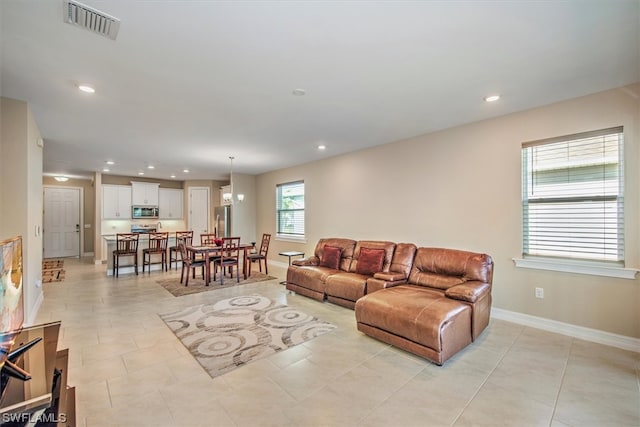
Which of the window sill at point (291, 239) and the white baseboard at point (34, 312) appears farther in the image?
the window sill at point (291, 239)

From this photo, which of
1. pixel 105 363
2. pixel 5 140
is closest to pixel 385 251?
pixel 105 363

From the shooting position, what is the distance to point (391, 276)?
3.83m

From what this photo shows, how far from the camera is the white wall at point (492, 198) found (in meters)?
2.89

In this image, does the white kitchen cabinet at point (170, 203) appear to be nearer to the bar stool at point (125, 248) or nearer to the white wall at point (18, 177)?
the bar stool at point (125, 248)

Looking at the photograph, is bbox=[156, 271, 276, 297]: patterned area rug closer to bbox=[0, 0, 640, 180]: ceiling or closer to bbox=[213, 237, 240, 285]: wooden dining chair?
bbox=[213, 237, 240, 285]: wooden dining chair

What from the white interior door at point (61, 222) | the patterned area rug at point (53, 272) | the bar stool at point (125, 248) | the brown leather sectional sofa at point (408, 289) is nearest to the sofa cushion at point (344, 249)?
the brown leather sectional sofa at point (408, 289)

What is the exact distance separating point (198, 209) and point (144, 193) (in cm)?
167

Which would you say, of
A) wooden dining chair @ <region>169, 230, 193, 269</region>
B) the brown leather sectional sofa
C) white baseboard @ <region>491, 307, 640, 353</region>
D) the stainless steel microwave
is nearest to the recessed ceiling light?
the brown leather sectional sofa

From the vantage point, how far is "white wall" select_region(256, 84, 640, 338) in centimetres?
289

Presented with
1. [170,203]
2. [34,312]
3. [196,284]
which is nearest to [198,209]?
[170,203]

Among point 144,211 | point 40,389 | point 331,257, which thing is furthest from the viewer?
point 144,211

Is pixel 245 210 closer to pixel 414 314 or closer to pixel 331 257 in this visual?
pixel 331 257

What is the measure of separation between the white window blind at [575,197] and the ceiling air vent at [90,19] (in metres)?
4.31

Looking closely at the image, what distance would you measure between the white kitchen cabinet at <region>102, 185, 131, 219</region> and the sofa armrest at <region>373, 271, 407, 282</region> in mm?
8390
